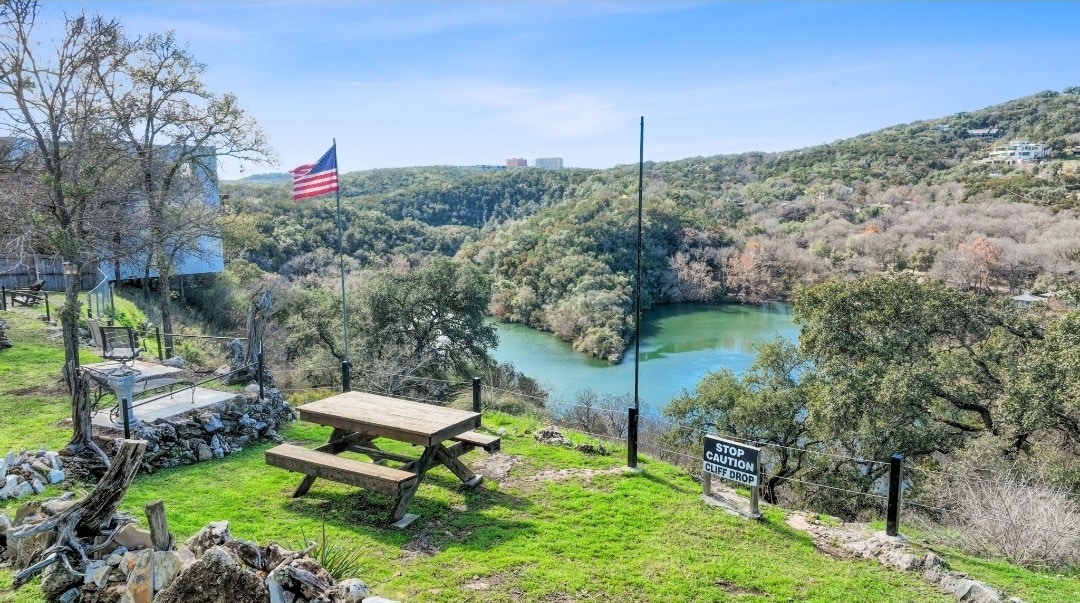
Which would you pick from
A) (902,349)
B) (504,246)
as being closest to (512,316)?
(504,246)

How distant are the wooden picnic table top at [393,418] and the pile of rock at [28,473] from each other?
2141 millimetres

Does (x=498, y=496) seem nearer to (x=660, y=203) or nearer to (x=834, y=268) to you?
(x=834, y=268)

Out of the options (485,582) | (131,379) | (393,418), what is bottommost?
(485,582)

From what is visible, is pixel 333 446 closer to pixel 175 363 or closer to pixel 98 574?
pixel 98 574

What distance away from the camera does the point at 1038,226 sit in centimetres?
3534

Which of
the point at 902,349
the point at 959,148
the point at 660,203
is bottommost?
the point at 902,349

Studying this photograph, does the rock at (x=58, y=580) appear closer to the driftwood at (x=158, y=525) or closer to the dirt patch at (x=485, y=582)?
the driftwood at (x=158, y=525)

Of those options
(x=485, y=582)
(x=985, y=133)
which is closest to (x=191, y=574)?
(x=485, y=582)

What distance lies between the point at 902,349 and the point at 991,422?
205 centimetres

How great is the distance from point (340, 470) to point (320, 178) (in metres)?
5.75

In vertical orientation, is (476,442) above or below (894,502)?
above

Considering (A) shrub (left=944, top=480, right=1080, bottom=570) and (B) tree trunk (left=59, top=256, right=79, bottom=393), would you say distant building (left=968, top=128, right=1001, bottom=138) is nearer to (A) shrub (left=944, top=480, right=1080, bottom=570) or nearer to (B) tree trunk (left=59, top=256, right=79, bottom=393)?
(A) shrub (left=944, top=480, right=1080, bottom=570)

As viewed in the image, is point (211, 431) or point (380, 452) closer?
point (380, 452)

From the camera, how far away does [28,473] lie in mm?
5652
